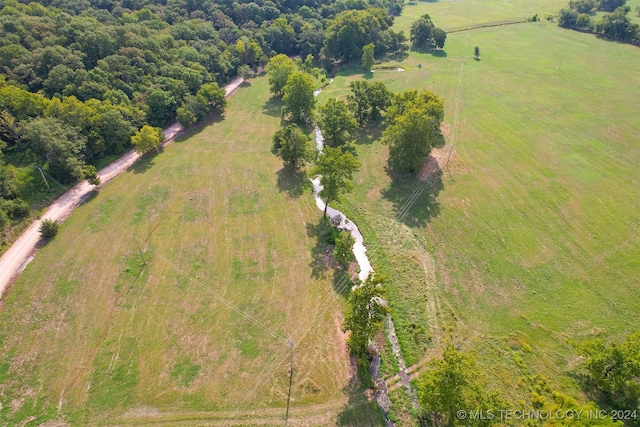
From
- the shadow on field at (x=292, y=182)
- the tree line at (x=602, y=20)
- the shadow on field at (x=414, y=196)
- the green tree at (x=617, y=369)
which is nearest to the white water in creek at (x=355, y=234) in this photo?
the shadow on field at (x=292, y=182)

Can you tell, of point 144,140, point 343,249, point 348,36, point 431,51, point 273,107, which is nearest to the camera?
point 343,249

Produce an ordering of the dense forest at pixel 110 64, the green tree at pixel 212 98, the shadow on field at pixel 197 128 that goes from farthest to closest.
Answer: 1. the green tree at pixel 212 98
2. the shadow on field at pixel 197 128
3. the dense forest at pixel 110 64

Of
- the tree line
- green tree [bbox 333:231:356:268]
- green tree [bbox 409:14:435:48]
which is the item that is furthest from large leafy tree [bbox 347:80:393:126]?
the tree line

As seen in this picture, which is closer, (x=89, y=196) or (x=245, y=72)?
(x=89, y=196)

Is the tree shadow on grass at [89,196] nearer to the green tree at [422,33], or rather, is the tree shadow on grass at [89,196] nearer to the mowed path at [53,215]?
the mowed path at [53,215]

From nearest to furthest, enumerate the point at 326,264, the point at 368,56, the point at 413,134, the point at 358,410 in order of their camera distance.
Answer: the point at 358,410, the point at 326,264, the point at 413,134, the point at 368,56

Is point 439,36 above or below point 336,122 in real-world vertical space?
above

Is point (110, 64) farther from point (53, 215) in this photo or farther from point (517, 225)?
point (517, 225)

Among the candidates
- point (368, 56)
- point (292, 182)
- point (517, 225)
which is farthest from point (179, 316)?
point (368, 56)
